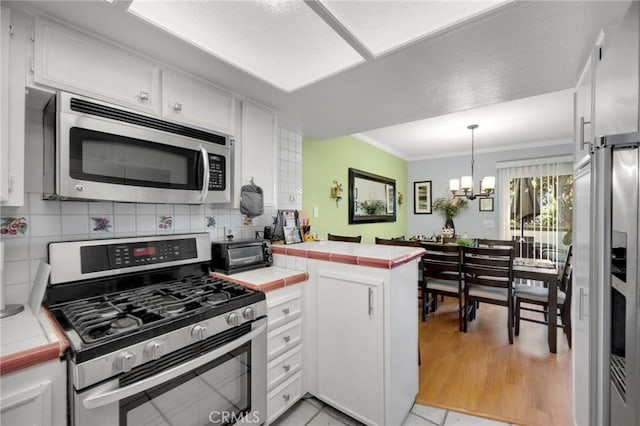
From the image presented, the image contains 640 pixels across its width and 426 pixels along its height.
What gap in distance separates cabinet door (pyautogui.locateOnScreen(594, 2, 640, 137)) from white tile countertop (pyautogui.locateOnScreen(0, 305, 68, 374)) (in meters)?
1.76

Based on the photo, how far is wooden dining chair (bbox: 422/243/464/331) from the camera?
2.86 meters

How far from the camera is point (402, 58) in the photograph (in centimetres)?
147

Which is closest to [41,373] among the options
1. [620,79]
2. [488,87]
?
[620,79]

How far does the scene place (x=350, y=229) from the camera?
378 cm

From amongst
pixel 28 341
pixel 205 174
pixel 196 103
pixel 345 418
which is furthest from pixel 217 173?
pixel 345 418

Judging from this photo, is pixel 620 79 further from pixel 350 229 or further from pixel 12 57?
pixel 350 229

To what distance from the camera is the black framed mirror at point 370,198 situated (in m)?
3.83

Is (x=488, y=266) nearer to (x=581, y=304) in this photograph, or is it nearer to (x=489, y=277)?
(x=489, y=277)

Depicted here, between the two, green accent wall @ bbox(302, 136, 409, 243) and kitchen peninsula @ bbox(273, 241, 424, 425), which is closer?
kitchen peninsula @ bbox(273, 241, 424, 425)

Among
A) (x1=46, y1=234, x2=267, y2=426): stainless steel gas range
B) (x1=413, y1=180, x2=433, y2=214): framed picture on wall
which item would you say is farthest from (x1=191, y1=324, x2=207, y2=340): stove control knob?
(x1=413, y1=180, x2=433, y2=214): framed picture on wall

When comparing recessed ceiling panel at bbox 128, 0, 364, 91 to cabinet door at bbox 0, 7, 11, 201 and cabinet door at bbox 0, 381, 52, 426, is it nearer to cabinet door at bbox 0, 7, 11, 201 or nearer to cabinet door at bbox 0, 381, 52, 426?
cabinet door at bbox 0, 7, 11, 201

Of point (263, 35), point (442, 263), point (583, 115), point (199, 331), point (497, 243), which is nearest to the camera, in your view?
point (199, 331)

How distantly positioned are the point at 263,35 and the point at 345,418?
2.27 m

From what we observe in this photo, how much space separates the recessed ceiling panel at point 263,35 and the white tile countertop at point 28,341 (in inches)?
50.3
